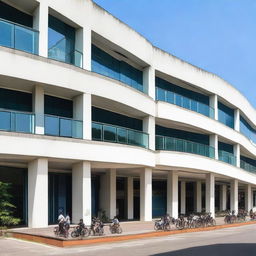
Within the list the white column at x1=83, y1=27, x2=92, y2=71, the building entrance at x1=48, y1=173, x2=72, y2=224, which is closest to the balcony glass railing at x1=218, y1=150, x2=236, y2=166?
the building entrance at x1=48, y1=173, x2=72, y2=224

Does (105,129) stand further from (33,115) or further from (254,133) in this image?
(254,133)

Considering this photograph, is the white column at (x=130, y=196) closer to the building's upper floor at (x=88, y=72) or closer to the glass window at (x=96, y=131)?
the building's upper floor at (x=88, y=72)

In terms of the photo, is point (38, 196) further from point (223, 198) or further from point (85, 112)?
point (223, 198)

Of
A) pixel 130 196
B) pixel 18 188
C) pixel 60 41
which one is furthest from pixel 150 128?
pixel 18 188

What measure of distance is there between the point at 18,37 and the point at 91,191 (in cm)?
1404

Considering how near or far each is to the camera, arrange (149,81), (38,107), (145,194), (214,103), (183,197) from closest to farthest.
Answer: (38,107)
(145,194)
(149,81)
(214,103)
(183,197)

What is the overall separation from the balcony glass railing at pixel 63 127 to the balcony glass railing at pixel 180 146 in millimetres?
9883

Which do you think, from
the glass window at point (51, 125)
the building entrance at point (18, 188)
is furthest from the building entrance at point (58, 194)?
the glass window at point (51, 125)

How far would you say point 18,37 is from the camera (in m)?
23.9

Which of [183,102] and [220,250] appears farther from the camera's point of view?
[183,102]

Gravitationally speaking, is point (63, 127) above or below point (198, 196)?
above

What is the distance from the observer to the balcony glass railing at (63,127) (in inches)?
1002

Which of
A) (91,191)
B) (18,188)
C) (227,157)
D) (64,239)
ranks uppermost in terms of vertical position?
(227,157)

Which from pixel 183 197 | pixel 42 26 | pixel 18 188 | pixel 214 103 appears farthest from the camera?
pixel 183 197
